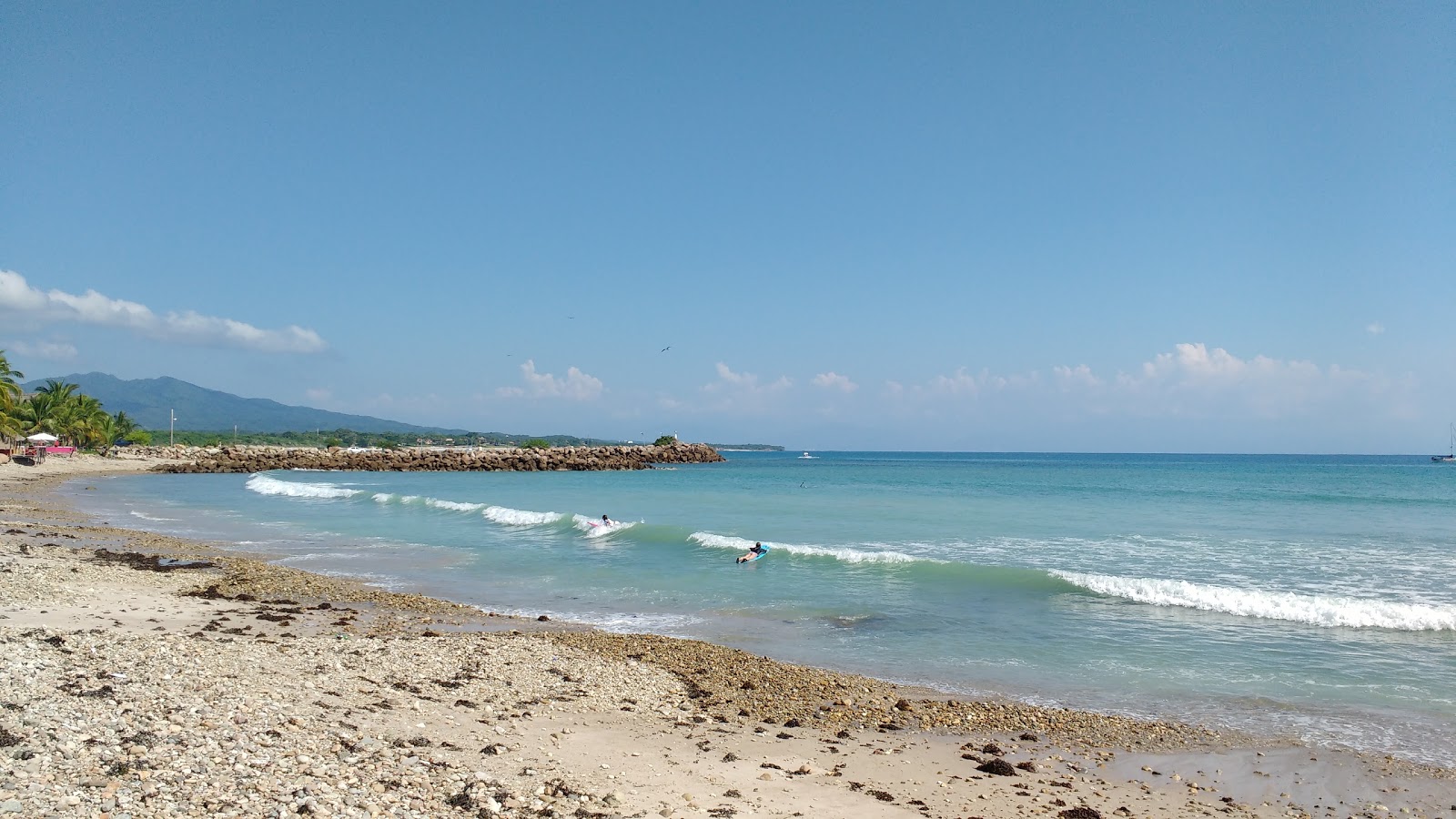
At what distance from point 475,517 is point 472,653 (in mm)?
22497

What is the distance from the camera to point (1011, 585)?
16984mm

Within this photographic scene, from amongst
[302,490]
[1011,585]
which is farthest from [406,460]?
[1011,585]

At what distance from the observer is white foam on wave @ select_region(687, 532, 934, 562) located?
794 inches

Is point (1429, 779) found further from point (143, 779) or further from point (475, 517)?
point (475, 517)

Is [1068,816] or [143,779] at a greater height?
[143,779]

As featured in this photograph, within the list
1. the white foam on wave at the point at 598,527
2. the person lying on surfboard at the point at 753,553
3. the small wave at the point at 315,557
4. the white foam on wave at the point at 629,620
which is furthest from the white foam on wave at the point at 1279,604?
the small wave at the point at 315,557

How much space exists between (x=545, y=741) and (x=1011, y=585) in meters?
12.1

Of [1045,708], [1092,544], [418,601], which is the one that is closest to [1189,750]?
[1045,708]


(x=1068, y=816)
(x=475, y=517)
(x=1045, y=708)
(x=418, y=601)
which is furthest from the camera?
(x=475, y=517)

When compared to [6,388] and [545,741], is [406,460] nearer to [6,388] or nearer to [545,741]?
[6,388]

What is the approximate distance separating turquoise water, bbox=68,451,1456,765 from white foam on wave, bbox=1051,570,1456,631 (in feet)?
0.16

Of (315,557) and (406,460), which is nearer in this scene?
(315,557)

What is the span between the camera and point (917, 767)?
285 inches

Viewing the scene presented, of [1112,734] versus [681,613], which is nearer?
[1112,734]
